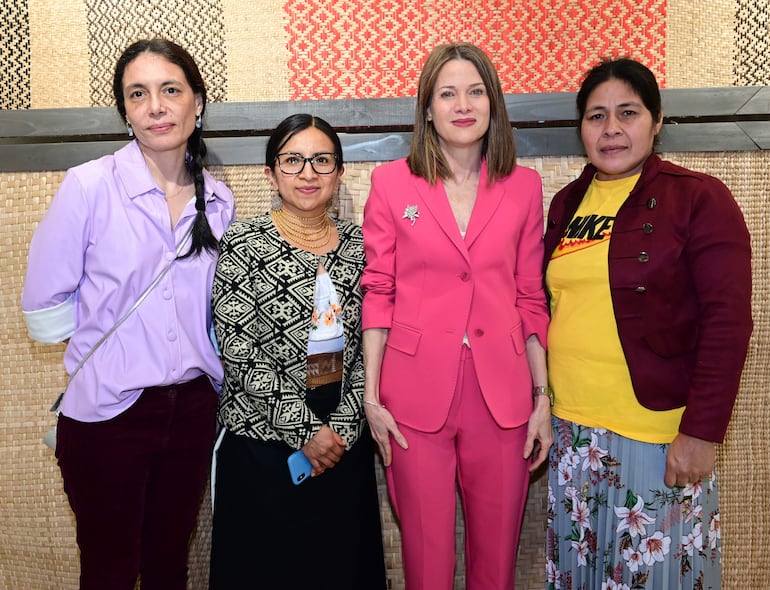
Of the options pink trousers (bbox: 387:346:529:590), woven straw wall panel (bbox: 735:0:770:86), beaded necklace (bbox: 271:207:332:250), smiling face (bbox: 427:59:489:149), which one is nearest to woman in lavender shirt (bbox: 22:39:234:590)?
beaded necklace (bbox: 271:207:332:250)

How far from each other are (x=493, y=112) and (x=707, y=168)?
1.03 m

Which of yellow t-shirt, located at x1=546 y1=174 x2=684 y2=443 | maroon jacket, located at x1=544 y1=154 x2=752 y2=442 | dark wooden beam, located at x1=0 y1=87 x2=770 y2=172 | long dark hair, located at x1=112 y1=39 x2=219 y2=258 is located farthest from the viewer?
dark wooden beam, located at x1=0 y1=87 x2=770 y2=172

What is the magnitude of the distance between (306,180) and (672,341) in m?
1.20

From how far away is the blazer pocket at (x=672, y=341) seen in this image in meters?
1.70

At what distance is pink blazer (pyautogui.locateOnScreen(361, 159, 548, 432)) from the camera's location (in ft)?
5.84

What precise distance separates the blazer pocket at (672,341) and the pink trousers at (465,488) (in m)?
0.47

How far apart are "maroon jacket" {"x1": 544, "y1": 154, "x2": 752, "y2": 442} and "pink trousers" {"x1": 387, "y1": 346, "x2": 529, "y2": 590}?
0.45 m

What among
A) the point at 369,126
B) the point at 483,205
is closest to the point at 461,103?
the point at 483,205

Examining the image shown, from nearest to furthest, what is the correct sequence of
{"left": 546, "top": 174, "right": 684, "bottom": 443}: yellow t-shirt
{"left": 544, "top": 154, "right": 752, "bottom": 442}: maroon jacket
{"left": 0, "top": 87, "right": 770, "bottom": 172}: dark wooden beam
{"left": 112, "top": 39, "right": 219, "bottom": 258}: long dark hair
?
{"left": 544, "top": 154, "right": 752, "bottom": 442}: maroon jacket
{"left": 546, "top": 174, "right": 684, "bottom": 443}: yellow t-shirt
{"left": 112, "top": 39, "right": 219, "bottom": 258}: long dark hair
{"left": 0, "top": 87, "right": 770, "bottom": 172}: dark wooden beam

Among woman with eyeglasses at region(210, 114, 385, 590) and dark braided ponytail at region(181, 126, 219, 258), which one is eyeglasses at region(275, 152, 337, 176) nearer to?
woman with eyeglasses at region(210, 114, 385, 590)

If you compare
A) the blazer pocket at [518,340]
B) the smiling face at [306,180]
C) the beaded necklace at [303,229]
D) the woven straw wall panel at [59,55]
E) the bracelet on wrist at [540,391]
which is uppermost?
the woven straw wall panel at [59,55]

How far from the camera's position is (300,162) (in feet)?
6.22

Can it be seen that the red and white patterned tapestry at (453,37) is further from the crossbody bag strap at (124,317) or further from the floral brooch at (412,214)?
the crossbody bag strap at (124,317)

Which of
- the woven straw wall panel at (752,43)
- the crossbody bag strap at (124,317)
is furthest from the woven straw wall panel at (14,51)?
the woven straw wall panel at (752,43)
